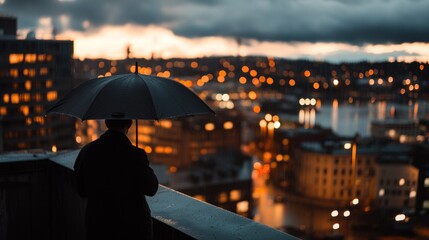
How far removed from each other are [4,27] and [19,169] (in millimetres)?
29217

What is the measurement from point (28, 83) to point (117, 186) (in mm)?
28567

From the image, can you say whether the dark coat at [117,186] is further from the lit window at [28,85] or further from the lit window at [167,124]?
the lit window at [167,124]

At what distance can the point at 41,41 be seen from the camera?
27.0 meters

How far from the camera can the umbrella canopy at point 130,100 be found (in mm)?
1925

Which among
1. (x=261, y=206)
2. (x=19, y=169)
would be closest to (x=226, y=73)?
(x=261, y=206)

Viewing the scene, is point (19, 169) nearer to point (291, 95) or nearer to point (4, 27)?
point (4, 27)

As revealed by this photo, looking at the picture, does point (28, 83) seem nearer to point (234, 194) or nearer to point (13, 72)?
point (13, 72)

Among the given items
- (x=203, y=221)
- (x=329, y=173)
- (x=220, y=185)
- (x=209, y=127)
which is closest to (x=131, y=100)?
(x=203, y=221)

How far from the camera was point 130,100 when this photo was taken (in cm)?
196

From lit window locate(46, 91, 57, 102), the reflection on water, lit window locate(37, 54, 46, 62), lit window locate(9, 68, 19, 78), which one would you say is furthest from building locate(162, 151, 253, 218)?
the reflection on water

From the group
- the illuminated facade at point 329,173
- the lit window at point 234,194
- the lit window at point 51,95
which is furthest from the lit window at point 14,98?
the illuminated facade at point 329,173

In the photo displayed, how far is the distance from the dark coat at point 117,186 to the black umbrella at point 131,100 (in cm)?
15

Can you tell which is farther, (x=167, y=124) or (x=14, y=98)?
(x=167, y=124)

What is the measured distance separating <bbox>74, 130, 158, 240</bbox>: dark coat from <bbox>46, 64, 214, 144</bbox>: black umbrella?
0.15m
